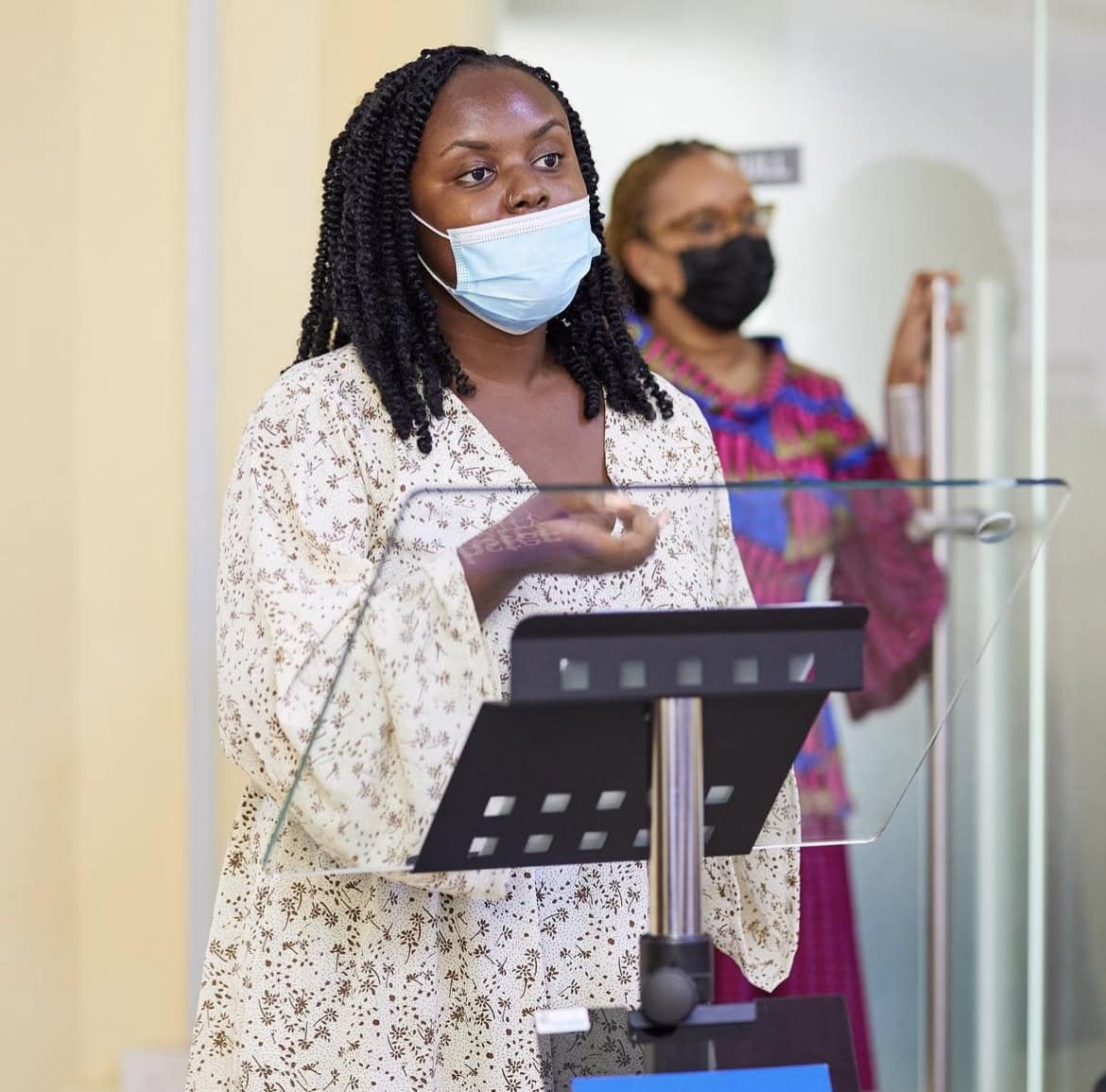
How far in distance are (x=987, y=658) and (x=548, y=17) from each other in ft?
4.33

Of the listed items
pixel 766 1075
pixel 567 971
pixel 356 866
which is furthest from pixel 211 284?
pixel 766 1075

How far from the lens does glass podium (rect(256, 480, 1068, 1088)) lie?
986 millimetres

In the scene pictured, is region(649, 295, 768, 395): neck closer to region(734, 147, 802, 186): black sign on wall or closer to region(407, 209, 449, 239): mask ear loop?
region(734, 147, 802, 186): black sign on wall

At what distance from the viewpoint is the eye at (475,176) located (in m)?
1.60

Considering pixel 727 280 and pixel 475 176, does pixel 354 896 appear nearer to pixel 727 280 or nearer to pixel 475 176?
pixel 475 176

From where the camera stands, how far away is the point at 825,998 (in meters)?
1.07

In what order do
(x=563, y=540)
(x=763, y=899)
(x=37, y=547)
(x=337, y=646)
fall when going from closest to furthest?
(x=563, y=540), (x=337, y=646), (x=763, y=899), (x=37, y=547)

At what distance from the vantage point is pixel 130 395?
283 cm

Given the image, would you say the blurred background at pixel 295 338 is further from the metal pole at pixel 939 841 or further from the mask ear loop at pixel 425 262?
the mask ear loop at pixel 425 262

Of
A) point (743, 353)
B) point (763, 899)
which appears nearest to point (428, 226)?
point (763, 899)

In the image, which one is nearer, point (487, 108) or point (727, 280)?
point (487, 108)

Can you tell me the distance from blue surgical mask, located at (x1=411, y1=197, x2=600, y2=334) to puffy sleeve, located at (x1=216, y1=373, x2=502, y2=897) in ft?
0.56

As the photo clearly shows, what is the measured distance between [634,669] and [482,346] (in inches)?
28.1

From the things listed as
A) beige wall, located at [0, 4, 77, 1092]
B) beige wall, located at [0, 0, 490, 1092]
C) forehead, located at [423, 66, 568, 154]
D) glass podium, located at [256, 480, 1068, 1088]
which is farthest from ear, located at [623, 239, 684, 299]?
glass podium, located at [256, 480, 1068, 1088]
